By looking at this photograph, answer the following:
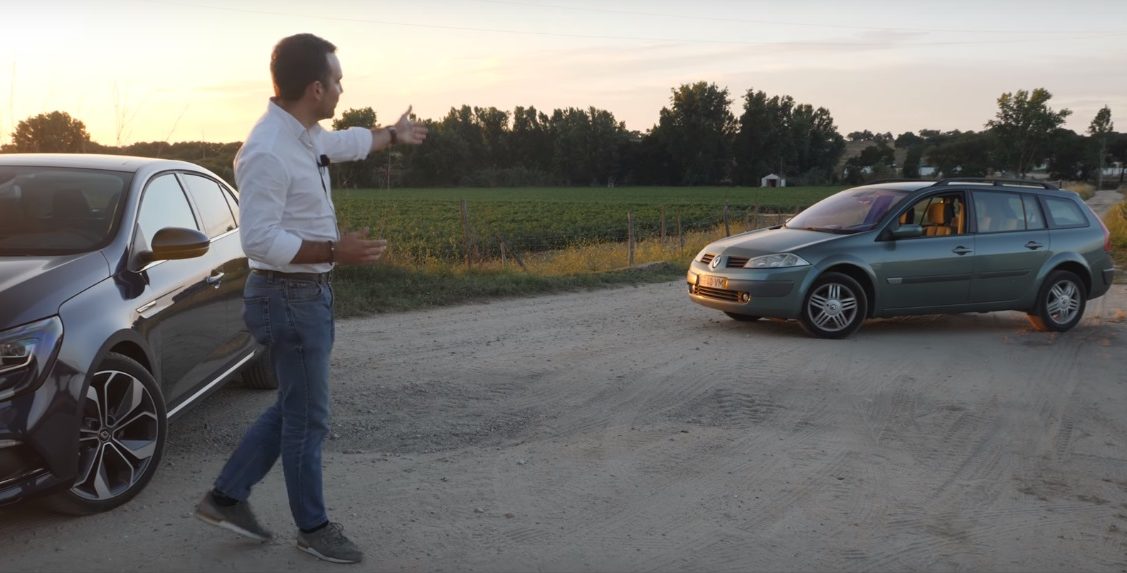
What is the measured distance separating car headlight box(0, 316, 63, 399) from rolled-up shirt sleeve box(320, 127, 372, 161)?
1.46 meters

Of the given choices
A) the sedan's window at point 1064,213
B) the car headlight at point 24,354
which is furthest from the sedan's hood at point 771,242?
the car headlight at point 24,354

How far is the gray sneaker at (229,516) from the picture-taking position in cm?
379

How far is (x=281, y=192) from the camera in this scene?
3.29 m

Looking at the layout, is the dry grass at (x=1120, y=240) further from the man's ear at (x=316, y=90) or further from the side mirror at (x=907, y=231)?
the man's ear at (x=316, y=90)

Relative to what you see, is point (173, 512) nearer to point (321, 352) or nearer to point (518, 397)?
point (321, 352)

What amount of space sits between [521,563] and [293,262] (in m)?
1.53

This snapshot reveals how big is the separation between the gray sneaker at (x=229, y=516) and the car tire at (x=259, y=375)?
9.00ft

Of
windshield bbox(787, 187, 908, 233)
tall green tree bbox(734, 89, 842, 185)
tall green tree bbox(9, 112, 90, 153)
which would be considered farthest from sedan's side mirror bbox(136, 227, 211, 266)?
tall green tree bbox(734, 89, 842, 185)

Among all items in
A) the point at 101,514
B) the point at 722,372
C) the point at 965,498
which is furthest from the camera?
the point at 722,372

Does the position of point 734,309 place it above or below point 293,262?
below

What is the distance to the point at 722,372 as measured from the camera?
24.6ft

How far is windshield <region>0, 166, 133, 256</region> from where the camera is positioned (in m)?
4.66

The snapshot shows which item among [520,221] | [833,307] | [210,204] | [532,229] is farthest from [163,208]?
[520,221]

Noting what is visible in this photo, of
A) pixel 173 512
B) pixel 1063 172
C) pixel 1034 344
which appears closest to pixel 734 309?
pixel 1034 344
